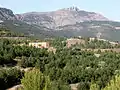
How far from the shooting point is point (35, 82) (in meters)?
37.4

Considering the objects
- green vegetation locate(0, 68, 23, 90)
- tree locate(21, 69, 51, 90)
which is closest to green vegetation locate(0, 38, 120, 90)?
green vegetation locate(0, 68, 23, 90)

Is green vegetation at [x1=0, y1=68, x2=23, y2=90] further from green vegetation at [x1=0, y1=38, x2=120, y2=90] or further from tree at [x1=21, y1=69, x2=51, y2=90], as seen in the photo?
tree at [x1=21, y1=69, x2=51, y2=90]

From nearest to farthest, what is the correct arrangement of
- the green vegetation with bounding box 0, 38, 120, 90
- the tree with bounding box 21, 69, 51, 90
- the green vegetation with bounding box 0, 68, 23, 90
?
the tree with bounding box 21, 69, 51, 90 < the green vegetation with bounding box 0, 68, 23, 90 < the green vegetation with bounding box 0, 38, 120, 90

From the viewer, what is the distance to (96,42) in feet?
484

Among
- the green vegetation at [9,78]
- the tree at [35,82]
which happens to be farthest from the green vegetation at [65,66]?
the tree at [35,82]

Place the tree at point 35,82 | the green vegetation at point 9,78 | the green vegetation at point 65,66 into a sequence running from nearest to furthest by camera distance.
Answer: the tree at point 35,82
the green vegetation at point 9,78
the green vegetation at point 65,66

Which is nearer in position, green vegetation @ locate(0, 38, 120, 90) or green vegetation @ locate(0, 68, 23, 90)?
green vegetation @ locate(0, 68, 23, 90)

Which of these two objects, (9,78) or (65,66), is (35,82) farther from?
(65,66)

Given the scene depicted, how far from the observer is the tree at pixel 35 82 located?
37281 mm

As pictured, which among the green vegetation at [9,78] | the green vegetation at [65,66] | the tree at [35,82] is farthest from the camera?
the green vegetation at [65,66]

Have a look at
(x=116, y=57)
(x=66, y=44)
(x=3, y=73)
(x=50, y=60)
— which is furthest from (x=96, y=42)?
(x=3, y=73)

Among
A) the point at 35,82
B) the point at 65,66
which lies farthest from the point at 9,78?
the point at 35,82

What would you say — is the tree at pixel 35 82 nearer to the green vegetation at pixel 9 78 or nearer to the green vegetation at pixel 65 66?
the green vegetation at pixel 65 66

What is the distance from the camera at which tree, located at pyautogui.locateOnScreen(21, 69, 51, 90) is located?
122ft
